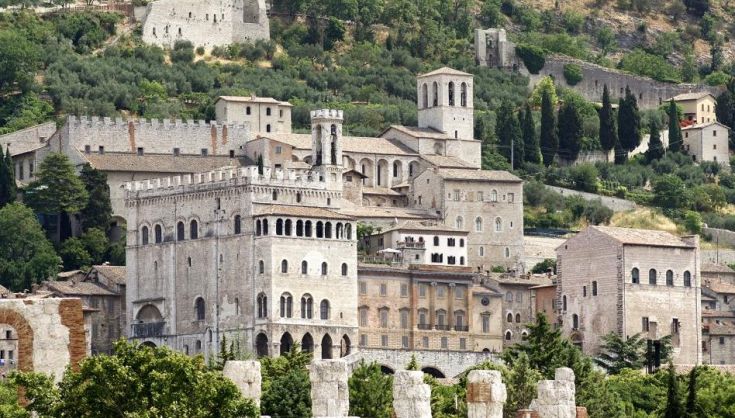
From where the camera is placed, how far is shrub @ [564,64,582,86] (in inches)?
6309

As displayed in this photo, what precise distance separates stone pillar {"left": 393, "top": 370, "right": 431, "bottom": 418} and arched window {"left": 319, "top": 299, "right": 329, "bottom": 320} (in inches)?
2756

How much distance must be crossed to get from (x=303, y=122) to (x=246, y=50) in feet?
57.5

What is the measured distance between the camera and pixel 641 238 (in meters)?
106

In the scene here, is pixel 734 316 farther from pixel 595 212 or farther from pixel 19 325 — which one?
pixel 19 325

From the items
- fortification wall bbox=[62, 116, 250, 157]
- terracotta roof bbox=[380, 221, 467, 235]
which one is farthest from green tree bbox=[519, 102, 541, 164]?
terracotta roof bbox=[380, 221, 467, 235]

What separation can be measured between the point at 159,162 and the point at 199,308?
1684 centimetres

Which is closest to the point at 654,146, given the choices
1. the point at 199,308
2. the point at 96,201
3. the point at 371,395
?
the point at 96,201

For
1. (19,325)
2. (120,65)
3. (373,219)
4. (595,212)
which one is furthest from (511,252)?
(19,325)

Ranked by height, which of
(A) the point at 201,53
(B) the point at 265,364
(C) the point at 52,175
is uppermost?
(A) the point at 201,53

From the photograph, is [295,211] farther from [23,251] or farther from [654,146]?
[654,146]

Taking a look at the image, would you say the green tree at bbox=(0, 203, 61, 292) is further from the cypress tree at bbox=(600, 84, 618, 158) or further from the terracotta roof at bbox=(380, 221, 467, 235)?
the cypress tree at bbox=(600, 84, 618, 158)

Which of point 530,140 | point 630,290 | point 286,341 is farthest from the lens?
point 530,140

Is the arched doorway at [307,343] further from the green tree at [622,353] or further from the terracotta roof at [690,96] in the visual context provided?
the terracotta roof at [690,96]

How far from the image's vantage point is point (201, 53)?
149750 millimetres
